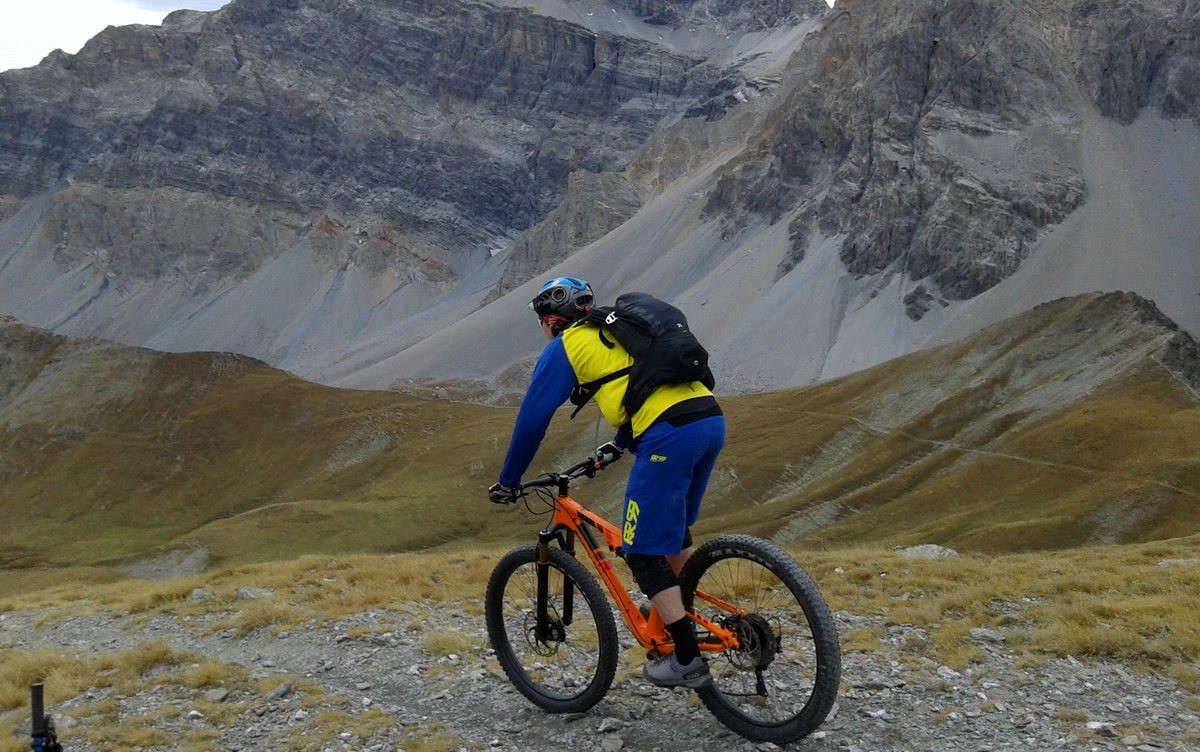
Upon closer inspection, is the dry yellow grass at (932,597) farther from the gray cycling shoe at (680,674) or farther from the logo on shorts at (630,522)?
the logo on shorts at (630,522)

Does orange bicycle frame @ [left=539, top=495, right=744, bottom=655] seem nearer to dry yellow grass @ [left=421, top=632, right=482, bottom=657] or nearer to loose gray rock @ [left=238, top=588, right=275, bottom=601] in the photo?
dry yellow grass @ [left=421, top=632, right=482, bottom=657]

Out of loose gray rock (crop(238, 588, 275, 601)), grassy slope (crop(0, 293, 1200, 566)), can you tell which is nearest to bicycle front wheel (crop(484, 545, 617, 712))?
loose gray rock (crop(238, 588, 275, 601))

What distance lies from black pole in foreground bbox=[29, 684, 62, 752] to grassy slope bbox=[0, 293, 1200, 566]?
4931 cm

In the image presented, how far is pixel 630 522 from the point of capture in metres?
8.34

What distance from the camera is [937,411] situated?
91.4m

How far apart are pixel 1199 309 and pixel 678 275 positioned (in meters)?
89.3

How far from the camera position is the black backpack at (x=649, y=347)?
811 cm

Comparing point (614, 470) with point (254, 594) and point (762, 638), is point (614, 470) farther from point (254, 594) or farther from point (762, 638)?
point (762, 638)

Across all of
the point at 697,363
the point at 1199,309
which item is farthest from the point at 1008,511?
the point at 1199,309

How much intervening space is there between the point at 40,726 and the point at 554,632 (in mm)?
4448

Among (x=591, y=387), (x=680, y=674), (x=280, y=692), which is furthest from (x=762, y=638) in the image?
(x=280, y=692)

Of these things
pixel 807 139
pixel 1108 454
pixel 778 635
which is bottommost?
pixel 1108 454

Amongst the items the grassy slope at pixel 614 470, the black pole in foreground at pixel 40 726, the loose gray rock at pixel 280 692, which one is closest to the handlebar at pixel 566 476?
the loose gray rock at pixel 280 692

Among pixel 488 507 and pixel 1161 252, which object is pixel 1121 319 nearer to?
pixel 1161 252
